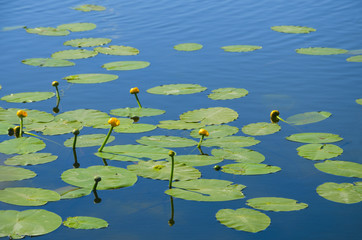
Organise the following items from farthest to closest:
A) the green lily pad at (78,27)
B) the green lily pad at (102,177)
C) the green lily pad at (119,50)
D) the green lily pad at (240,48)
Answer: the green lily pad at (78,27)
the green lily pad at (240,48)
the green lily pad at (119,50)
the green lily pad at (102,177)

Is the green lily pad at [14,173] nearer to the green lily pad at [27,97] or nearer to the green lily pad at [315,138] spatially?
the green lily pad at [27,97]

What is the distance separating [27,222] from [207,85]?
2383 millimetres

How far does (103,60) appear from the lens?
17.1 ft

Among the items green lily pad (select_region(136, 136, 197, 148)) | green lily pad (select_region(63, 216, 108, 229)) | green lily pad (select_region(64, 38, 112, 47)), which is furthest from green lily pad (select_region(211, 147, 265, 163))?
green lily pad (select_region(64, 38, 112, 47))

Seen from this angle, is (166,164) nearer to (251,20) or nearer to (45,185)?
(45,185)

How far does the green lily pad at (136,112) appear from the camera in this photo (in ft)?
12.8

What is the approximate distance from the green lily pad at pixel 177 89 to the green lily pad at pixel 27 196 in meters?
1.68

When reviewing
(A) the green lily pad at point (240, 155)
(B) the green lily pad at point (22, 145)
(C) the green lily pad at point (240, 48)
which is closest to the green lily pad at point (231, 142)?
(A) the green lily pad at point (240, 155)

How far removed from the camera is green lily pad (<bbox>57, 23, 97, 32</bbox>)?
6.21 meters

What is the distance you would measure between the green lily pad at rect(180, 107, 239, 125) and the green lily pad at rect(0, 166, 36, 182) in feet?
3.92

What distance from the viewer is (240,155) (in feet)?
10.6

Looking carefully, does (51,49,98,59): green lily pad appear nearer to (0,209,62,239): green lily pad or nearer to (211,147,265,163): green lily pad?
(211,147,265,163): green lily pad

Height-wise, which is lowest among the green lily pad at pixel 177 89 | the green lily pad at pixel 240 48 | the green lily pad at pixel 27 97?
the green lily pad at pixel 177 89

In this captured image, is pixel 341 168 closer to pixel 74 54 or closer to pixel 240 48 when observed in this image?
pixel 240 48
